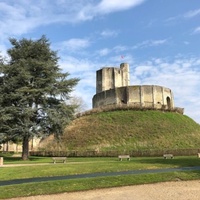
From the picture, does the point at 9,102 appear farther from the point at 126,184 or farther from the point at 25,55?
the point at 126,184

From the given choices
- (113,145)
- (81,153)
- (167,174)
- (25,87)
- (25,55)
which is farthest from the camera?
(113,145)

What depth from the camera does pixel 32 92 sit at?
28.1 meters

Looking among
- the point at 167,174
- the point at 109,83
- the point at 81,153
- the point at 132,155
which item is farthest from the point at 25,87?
the point at 109,83

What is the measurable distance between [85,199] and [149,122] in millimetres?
33606

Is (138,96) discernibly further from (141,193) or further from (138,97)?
(141,193)

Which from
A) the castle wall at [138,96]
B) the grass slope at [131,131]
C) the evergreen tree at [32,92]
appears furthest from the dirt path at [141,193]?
the castle wall at [138,96]

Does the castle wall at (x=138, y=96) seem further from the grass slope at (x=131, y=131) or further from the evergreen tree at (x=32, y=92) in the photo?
the evergreen tree at (x=32, y=92)

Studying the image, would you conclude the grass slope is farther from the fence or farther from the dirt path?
the dirt path

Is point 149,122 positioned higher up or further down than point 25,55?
further down

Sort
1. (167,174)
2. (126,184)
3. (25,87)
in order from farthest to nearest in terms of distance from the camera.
Answer: (25,87) → (167,174) → (126,184)

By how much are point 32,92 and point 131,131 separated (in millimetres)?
17026

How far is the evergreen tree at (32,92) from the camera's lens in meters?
27.2

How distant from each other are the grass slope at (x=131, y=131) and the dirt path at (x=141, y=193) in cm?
2417

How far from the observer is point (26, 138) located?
2820cm
